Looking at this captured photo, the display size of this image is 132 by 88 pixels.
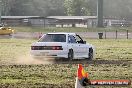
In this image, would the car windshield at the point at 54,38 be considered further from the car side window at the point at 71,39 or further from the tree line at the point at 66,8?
the tree line at the point at 66,8

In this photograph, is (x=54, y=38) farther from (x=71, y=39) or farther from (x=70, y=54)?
(x=70, y=54)

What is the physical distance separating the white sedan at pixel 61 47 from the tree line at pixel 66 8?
121 meters

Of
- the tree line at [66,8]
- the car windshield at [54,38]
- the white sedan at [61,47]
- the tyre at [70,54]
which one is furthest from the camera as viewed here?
the tree line at [66,8]

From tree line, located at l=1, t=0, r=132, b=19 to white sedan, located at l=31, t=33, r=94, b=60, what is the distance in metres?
121

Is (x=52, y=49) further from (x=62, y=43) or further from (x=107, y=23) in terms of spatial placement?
(x=107, y=23)

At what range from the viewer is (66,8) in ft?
522

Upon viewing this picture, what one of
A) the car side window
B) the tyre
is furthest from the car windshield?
the tyre

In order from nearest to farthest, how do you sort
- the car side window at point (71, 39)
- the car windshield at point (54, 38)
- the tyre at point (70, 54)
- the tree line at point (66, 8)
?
1. the tyre at point (70, 54)
2. the car windshield at point (54, 38)
3. the car side window at point (71, 39)
4. the tree line at point (66, 8)

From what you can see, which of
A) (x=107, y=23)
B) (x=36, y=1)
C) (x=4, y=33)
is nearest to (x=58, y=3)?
(x=36, y=1)

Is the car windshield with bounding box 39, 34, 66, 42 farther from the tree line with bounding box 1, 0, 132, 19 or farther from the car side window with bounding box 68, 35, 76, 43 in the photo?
the tree line with bounding box 1, 0, 132, 19

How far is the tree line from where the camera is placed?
145875 millimetres

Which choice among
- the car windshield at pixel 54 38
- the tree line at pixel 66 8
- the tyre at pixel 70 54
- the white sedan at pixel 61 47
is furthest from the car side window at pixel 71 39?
the tree line at pixel 66 8

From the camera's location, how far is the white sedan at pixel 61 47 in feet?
67.7

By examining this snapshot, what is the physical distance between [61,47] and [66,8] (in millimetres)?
138871
